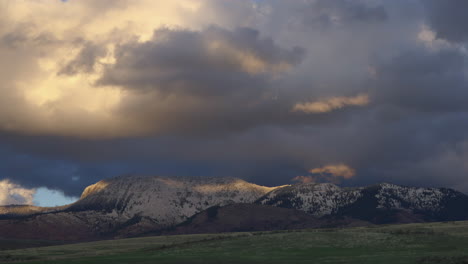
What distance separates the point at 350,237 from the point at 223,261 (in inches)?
2090

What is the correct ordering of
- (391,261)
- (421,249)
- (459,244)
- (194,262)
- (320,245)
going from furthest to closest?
(320,245)
(459,244)
(421,249)
(194,262)
(391,261)

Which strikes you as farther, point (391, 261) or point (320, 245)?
point (320, 245)

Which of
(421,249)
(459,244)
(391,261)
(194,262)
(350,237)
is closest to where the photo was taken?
(391,261)

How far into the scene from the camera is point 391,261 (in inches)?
3479

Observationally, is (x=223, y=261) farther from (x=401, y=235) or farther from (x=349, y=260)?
(x=401, y=235)

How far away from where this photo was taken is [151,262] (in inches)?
3922

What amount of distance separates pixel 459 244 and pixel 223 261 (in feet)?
173

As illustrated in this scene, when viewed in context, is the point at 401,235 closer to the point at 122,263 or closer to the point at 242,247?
the point at 242,247

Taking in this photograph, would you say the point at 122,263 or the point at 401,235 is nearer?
the point at 122,263

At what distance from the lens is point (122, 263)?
10025 cm

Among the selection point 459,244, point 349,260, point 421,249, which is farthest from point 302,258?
point 459,244

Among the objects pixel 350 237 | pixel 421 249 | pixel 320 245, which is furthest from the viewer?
pixel 350 237

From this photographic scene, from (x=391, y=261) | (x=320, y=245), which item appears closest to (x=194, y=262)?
(x=391, y=261)

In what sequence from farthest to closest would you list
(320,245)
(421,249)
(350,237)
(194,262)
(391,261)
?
(350,237)
(320,245)
(421,249)
(194,262)
(391,261)
